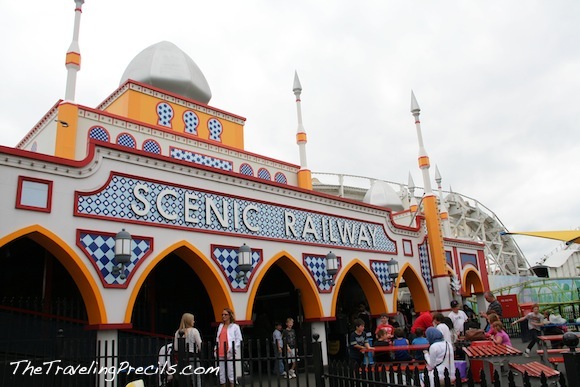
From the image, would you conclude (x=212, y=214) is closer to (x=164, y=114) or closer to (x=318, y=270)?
(x=318, y=270)

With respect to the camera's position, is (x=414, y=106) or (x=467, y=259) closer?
(x=414, y=106)

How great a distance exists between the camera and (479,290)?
69.0 feet

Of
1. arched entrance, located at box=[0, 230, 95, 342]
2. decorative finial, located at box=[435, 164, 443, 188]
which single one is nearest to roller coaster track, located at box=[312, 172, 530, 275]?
decorative finial, located at box=[435, 164, 443, 188]

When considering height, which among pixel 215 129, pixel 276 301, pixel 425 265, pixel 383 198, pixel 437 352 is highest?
pixel 215 129

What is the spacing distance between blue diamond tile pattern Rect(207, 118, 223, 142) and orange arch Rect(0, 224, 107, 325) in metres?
8.04

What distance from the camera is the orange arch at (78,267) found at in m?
8.46

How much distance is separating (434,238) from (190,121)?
9.24 meters

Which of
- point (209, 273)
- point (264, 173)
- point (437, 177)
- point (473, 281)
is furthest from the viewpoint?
point (437, 177)

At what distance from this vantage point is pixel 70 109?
11.5m

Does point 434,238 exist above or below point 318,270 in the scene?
above

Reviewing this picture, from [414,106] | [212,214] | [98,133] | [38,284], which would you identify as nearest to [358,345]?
[212,214]

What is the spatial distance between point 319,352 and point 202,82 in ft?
45.5

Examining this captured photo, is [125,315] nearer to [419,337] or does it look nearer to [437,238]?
[419,337]

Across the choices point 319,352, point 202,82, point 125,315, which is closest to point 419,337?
point 319,352
